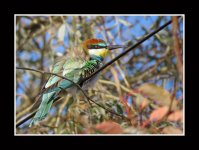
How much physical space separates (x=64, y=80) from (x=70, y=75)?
2 centimetres

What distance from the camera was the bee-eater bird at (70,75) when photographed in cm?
135

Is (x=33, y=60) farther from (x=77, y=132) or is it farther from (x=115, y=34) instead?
(x=77, y=132)

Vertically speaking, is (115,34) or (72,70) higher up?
(115,34)

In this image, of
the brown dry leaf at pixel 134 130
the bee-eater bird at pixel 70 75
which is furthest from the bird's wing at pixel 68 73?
the brown dry leaf at pixel 134 130

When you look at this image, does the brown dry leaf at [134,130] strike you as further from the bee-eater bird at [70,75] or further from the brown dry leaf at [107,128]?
the bee-eater bird at [70,75]

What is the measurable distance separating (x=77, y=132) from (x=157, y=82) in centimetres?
46

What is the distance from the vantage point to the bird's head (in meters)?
1.44

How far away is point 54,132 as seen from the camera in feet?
5.17

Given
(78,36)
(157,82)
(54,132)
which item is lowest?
(54,132)

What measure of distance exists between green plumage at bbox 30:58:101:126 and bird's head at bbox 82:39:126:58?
0.05 metres

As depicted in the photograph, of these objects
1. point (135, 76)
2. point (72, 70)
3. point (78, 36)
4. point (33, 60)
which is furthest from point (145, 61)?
point (72, 70)

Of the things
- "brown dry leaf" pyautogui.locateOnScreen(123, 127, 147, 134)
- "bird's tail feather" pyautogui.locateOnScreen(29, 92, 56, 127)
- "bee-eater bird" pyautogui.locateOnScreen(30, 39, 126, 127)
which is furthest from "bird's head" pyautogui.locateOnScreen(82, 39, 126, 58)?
"brown dry leaf" pyautogui.locateOnScreen(123, 127, 147, 134)

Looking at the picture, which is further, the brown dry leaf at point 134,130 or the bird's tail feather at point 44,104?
the bird's tail feather at point 44,104

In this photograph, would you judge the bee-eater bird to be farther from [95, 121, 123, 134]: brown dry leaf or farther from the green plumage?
[95, 121, 123, 134]: brown dry leaf
